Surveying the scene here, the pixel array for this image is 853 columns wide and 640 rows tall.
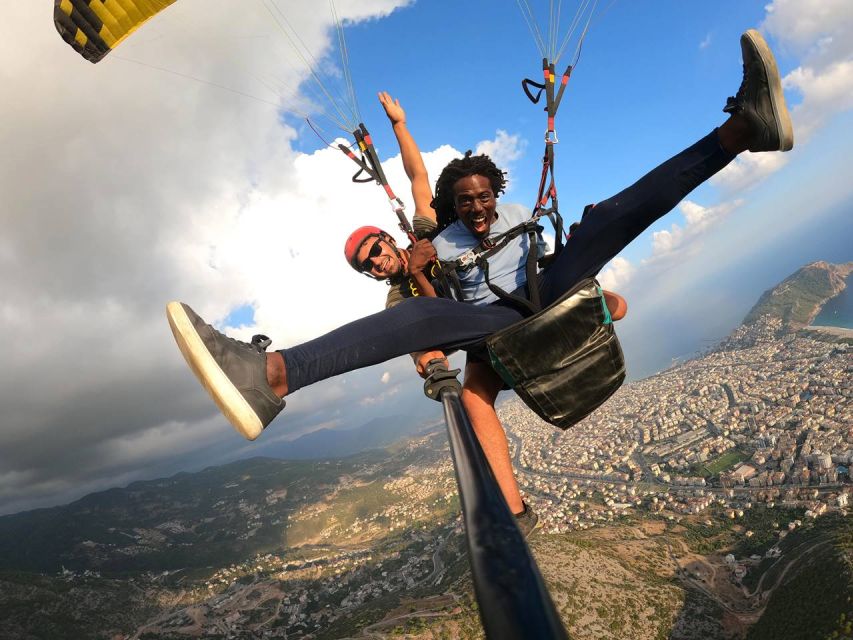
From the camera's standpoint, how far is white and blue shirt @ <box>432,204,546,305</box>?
11.5 feet

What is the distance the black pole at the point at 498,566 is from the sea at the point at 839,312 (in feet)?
524

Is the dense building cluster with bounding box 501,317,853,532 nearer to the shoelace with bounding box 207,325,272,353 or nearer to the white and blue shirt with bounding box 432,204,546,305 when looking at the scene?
the white and blue shirt with bounding box 432,204,546,305

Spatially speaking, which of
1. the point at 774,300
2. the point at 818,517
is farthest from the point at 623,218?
the point at 774,300

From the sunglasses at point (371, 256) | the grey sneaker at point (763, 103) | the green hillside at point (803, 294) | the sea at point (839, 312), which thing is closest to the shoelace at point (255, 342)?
the sunglasses at point (371, 256)

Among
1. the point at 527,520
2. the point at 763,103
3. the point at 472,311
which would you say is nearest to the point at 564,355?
the point at 472,311

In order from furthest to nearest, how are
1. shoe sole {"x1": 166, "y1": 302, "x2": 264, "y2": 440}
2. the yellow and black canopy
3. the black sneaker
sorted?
the yellow and black canopy < the black sneaker < shoe sole {"x1": 166, "y1": 302, "x2": 264, "y2": 440}

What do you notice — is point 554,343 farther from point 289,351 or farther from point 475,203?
point 289,351

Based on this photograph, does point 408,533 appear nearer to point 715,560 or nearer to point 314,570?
point 314,570

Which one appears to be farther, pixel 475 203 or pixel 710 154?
pixel 475 203

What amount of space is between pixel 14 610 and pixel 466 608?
7667cm

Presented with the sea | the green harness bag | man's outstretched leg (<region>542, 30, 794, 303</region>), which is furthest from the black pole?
the sea

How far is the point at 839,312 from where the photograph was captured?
12719 cm

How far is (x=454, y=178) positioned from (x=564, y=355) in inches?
78.2

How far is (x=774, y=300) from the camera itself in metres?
152
